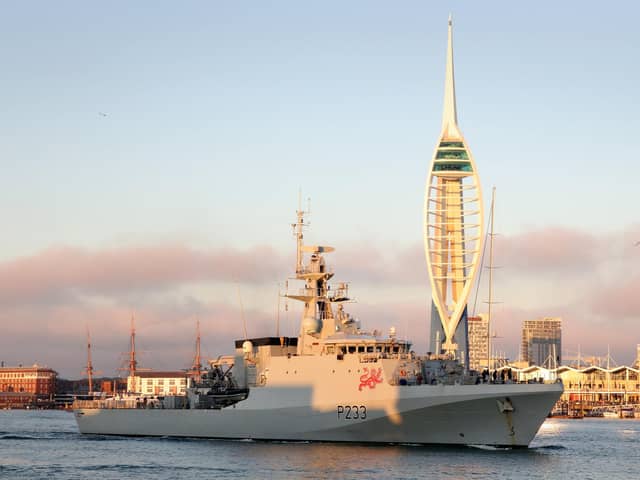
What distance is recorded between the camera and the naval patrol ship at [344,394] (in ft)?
148

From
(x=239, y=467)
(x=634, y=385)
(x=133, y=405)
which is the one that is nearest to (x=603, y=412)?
(x=634, y=385)

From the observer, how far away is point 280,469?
39781mm

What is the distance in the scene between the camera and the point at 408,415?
149ft

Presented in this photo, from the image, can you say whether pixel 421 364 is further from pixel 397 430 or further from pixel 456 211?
pixel 456 211

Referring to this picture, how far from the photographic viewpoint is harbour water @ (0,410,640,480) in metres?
39.1

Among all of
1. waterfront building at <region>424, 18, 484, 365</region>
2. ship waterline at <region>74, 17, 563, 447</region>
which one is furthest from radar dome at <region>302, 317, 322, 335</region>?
waterfront building at <region>424, 18, 484, 365</region>

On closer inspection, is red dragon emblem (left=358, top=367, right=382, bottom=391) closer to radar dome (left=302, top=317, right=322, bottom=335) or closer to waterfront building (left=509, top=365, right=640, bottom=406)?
radar dome (left=302, top=317, right=322, bottom=335)

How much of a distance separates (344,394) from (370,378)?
5.10ft

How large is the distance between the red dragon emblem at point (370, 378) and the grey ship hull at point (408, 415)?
58 centimetres

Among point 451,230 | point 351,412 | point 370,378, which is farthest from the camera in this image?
point 451,230

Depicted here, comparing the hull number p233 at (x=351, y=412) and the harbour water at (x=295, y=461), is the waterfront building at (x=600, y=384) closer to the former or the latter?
the harbour water at (x=295, y=461)

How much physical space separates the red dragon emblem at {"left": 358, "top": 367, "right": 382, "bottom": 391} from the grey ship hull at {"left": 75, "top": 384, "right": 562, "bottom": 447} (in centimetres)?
58

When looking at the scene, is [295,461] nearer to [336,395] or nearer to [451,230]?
[336,395]

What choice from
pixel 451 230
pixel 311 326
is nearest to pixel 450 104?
pixel 451 230
